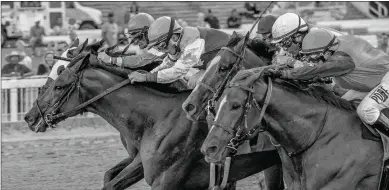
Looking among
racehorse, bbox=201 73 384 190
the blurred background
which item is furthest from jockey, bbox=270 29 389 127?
the blurred background

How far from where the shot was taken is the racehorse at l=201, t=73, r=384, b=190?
749 cm

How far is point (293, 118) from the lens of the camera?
761 centimetres

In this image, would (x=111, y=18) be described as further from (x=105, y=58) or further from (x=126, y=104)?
(x=126, y=104)

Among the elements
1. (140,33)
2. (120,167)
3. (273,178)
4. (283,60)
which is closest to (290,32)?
(283,60)

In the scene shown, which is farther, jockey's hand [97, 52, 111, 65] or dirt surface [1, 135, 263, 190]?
dirt surface [1, 135, 263, 190]

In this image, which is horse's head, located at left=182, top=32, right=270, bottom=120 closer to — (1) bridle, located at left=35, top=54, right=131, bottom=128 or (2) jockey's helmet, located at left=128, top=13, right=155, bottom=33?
(1) bridle, located at left=35, top=54, right=131, bottom=128

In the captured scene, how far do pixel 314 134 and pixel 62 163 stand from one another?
7960 mm

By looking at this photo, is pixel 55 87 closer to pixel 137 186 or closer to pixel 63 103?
pixel 63 103

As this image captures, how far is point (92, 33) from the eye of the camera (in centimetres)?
2702

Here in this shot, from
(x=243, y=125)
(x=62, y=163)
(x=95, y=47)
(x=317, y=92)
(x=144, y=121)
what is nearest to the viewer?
(x=243, y=125)

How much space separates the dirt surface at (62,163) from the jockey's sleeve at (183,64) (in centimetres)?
257

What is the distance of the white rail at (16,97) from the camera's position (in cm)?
1806

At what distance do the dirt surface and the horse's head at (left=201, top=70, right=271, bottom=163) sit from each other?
410cm

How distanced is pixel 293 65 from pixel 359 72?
23.1 inches
